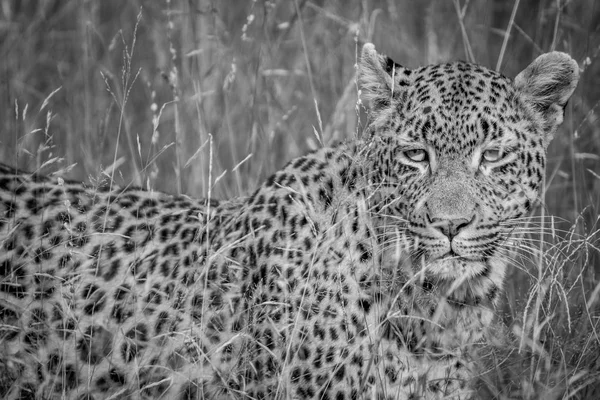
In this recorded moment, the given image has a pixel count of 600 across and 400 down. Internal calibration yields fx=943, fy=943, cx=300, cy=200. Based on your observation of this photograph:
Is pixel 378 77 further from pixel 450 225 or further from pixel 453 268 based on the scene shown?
pixel 453 268

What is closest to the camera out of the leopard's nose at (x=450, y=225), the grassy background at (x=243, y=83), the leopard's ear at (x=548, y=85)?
the leopard's nose at (x=450, y=225)

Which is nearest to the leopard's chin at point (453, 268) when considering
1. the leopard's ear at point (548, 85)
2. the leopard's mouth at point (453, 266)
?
the leopard's mouth at point (453, 266)

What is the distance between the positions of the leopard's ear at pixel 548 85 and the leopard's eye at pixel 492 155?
403mm

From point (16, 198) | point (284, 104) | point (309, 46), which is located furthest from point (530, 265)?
point (309, 46)

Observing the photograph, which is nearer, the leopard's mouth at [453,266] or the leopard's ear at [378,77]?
the leopard's mouth at [453,266]

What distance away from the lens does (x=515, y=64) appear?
10.9m

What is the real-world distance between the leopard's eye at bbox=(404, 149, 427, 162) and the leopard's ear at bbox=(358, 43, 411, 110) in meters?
0.37

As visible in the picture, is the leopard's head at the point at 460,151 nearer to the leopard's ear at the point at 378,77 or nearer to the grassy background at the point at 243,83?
the leopard's ear at the point at 378,77

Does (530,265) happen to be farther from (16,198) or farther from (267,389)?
(16,198)

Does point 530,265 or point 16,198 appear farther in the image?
point 530,265

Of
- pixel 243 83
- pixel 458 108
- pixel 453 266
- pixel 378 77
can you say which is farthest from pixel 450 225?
pixel 243 83

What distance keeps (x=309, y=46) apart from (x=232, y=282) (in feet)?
18.6

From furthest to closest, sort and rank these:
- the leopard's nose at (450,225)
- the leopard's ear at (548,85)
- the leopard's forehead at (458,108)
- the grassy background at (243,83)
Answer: the grassy background at (243,83)
the leopard's ear at (548,85)
the leopard's forehead at (458,108)
the leopard's nose at (450,225)

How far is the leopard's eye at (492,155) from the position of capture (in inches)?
207
